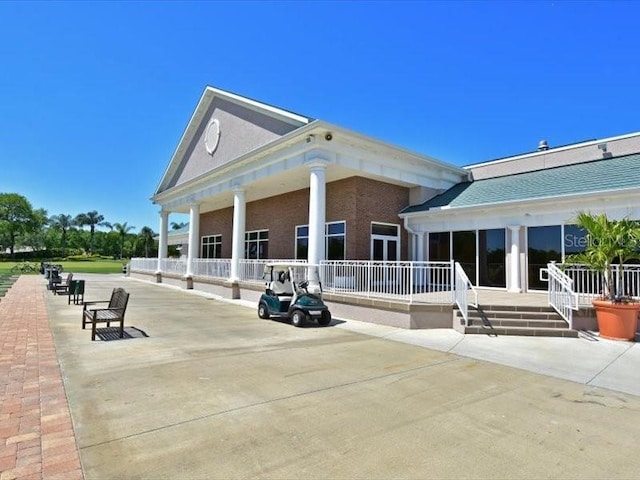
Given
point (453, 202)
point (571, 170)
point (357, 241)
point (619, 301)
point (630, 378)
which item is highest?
point (571, 170)

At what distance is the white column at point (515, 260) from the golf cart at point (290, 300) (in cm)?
729

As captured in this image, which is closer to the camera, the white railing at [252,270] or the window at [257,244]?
the white railing at [252,270]

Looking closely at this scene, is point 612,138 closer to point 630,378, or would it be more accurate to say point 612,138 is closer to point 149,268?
point 630,378

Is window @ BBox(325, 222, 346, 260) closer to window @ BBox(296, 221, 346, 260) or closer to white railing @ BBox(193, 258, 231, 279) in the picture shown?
window @ BBox(296, 221, 346, 260)

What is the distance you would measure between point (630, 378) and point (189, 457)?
21.6 feet

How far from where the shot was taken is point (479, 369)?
6535 millimetres

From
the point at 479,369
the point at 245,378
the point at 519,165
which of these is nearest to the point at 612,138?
the point at 519,165

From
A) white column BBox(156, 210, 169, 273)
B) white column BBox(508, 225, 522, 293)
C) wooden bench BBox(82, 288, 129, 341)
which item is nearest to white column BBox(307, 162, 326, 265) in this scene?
wooden bench BBox(82, 288, 129, 341)

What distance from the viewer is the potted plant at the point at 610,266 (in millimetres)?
8688

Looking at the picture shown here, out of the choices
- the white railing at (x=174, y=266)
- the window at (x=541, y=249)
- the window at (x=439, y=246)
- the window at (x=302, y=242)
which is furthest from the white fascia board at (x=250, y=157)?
the window at (x=541, y=249)

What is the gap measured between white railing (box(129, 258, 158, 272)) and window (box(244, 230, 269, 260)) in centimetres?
934

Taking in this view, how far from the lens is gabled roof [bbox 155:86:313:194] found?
15.0 meters

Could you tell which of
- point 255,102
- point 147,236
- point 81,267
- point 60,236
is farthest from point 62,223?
point 255,102

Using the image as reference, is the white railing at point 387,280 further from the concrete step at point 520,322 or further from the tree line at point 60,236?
the tree line at point 60,236
